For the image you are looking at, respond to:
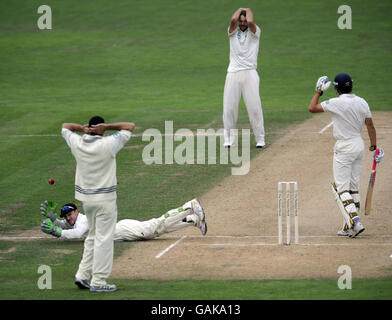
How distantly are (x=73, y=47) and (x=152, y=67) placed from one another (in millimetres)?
4571

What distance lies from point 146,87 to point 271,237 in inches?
592

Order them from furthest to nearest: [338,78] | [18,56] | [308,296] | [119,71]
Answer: [18,56] < [119,71] < [338,78] < [308,296]

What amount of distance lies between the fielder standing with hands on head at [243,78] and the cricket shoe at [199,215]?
5.93 m

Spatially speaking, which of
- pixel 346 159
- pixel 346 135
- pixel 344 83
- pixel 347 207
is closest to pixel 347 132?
pixel 346 135

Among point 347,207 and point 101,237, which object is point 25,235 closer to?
point 101,237

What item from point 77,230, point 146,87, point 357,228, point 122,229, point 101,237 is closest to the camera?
point 101,237

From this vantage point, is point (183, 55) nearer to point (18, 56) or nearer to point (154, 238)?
point (18, 56)

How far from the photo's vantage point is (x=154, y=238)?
13953 mm

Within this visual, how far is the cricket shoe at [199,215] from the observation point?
13602mm

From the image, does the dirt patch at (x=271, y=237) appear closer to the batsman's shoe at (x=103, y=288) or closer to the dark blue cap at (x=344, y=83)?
the batsman's shoe at (x=103, y=288)

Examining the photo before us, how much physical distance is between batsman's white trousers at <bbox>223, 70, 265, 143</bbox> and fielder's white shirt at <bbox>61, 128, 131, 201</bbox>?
8263 mm

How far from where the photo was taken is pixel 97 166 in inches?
442

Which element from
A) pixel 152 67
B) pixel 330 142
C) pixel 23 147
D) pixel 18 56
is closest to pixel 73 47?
pixel 18 56

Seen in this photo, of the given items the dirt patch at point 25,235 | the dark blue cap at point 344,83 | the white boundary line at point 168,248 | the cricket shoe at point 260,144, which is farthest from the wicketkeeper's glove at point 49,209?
the cricket shoe at point 260,144
